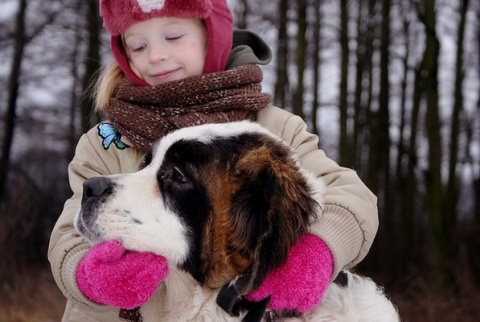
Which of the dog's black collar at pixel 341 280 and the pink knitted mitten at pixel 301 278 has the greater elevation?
the pink knitted mitten at pixel 301 278

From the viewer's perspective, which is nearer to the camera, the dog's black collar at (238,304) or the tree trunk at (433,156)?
the dog's black collar at (238,304)

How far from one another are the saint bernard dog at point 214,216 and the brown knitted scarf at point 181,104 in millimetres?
432

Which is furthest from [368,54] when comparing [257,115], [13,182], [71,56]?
[257,115]

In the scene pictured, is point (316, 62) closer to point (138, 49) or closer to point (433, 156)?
point (433, 156)

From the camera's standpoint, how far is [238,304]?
8.77 ft

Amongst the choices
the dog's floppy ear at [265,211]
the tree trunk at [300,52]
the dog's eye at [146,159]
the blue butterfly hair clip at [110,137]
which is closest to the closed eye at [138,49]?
the blue butterfly hair clip at [110,137]

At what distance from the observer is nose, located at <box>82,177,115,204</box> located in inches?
104

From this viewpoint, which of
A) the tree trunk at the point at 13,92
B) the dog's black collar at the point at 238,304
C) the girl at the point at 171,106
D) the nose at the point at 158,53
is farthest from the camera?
the tree trunk at the point at 13,92

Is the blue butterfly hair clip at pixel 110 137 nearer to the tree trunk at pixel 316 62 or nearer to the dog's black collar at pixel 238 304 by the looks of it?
the dog's black collar at pixel 238 304

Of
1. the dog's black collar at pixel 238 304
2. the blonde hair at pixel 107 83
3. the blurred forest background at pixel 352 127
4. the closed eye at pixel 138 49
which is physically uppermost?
the closed eye at pixel 138 49

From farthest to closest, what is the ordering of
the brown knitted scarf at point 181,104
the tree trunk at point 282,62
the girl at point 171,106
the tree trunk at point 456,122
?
1. the tree trunk at point 282,62
2. the tree trunk at point 456,122
3. the brown knitted scarf at point 181,104
4. the girl at point 171,106

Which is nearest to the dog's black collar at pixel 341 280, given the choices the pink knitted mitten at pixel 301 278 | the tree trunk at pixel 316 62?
the pink knitted mitten at pixel 301 278

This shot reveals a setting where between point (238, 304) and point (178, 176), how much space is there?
591 mm

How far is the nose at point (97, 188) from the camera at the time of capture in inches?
104
